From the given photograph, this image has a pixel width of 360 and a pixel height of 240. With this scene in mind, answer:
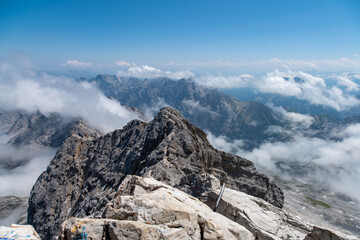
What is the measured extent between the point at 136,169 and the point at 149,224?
2509 inches

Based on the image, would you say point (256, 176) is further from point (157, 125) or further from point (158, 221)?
point (158, 221)

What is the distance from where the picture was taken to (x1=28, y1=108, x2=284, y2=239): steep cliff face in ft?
211

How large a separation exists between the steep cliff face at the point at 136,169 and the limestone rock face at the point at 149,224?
56.2ft

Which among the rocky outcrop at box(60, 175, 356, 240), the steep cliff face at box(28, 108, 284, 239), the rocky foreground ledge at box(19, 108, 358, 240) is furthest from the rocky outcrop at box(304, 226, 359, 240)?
the steep cliff face at box(28, 108, 284, 239)

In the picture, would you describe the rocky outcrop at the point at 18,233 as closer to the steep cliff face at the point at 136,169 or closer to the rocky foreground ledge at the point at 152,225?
the rocky foreground ledge at the point at 152,225

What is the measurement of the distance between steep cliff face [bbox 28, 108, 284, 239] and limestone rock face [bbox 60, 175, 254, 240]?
674 inches

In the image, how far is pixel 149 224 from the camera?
56.1ft

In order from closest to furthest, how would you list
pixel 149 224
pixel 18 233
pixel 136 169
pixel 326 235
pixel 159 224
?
pixel 18 233, pixel 149 224, pixel 159 224, pixel 326 235, pixel 136 169

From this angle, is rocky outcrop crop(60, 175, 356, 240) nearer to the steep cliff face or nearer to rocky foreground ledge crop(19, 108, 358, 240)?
rocky foreground ledge crop(19, 108, 358, 240)

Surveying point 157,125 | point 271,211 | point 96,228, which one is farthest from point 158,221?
point 157,125

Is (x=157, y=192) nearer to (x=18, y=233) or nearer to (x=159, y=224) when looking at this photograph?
(x=159, y=224)

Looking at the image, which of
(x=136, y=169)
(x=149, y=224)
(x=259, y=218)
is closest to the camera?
(x=149, y=224)

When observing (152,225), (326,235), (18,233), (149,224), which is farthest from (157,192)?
(326,235)

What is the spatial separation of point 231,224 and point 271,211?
13.9 m
